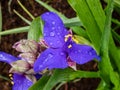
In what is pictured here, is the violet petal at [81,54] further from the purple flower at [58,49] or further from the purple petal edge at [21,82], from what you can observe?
the purple petal edge at [21,82]

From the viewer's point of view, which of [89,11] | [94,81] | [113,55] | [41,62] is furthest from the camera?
[94,81]

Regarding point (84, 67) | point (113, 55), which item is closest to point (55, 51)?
point (113, 55)

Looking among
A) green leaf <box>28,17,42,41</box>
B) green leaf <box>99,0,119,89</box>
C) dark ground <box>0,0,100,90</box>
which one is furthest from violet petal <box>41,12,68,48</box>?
dark ground <box>0,0,100,90</box>

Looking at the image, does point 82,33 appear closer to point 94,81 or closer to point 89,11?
point 89,11

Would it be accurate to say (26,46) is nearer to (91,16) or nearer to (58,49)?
(58,49)

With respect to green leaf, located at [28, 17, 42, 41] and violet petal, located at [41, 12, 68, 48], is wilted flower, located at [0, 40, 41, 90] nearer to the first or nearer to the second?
violet petal, located at [41, 12, 68, 48]

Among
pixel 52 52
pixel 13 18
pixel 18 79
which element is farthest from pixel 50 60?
pixel 13 18

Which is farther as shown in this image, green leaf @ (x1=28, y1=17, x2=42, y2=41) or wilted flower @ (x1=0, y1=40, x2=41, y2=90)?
green leaf @ (x1=28, y1=17, x2=42, y2=41)

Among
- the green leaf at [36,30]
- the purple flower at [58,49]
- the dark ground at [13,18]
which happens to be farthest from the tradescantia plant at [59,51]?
the dark ground at [13,18]

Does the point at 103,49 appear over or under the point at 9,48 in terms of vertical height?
over
